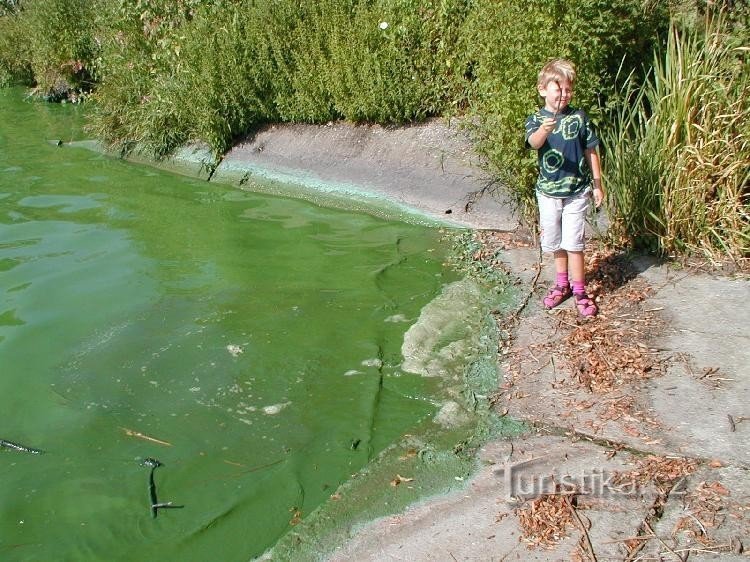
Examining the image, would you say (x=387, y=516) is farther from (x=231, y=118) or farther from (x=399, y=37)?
(x=231, y=118)

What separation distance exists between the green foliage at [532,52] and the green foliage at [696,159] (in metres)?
0.53

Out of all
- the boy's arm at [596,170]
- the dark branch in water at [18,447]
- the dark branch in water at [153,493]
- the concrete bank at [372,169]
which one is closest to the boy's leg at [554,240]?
the boy's arm at [596,170]

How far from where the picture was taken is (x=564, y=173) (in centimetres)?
503

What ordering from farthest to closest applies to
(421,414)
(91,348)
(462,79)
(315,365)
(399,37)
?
(399,37) < (462,79) < (91,348) < (315,365) < (421,414)

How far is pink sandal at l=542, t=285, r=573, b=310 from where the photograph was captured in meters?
5.30

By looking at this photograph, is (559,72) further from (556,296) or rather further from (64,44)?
(64,44)

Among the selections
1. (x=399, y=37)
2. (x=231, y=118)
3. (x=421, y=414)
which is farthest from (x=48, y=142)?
(x=421, y=414)

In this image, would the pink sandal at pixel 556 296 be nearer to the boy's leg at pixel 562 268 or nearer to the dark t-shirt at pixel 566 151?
the boy's leg at pixel 562 268

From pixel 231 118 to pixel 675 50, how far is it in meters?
5.40

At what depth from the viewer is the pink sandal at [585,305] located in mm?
5090

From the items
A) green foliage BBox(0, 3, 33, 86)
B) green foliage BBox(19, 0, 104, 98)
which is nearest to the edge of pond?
green foliage BBox(19, 0, 104, 98)

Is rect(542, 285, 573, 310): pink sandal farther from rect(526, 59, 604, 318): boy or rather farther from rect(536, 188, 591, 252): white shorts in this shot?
rect(536, 188, 591, 252): white shorts

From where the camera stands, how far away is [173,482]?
13.3 feet

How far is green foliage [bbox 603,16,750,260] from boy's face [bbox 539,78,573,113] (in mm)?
1132
